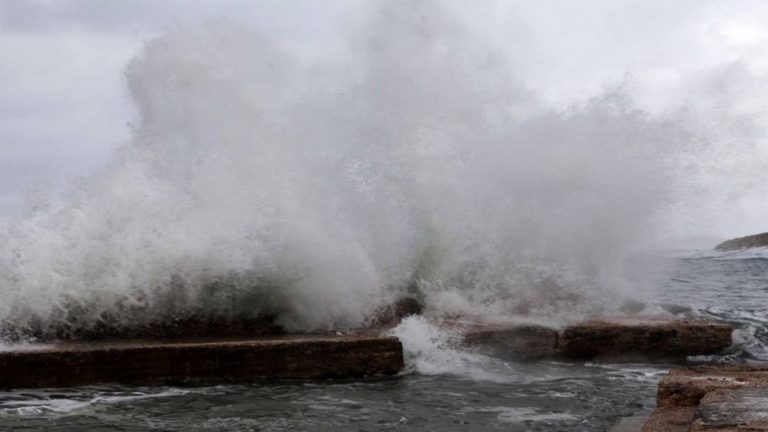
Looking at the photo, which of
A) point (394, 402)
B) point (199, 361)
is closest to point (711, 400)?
point (394, 402)

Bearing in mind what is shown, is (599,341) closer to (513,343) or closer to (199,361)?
(513,343)

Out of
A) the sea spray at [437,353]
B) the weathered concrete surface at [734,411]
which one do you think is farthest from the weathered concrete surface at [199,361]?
the weathered concrete surface at [734,411]

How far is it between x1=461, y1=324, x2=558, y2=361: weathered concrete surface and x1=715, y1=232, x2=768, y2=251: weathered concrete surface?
37.5 metres

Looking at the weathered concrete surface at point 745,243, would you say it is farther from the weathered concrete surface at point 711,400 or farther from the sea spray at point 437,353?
the weathered concrete surface at point 711,400

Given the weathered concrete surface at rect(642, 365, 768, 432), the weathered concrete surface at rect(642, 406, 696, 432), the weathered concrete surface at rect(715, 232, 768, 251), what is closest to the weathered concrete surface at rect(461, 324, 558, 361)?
the weathered concrete surface at rect(642, 365, 768, 432)

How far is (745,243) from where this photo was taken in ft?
143

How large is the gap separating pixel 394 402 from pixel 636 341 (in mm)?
2278

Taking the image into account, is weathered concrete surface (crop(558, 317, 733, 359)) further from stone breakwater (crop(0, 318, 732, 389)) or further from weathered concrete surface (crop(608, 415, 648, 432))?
weathered concrete surface (crop(608, 415, 648, 432))

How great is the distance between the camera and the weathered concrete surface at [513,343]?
6.12 meters

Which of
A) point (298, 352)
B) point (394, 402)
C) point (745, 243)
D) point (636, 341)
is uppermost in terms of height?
point (745, 243)

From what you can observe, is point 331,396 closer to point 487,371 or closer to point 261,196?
point 487,371

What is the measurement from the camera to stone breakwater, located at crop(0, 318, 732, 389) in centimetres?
511

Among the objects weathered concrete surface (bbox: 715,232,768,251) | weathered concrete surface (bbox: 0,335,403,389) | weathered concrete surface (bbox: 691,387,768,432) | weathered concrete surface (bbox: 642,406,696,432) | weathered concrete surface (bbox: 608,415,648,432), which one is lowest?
weathered concrete surface (bbox: 608,415,648,432)

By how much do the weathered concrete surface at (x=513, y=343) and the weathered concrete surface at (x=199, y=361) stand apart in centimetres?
80
